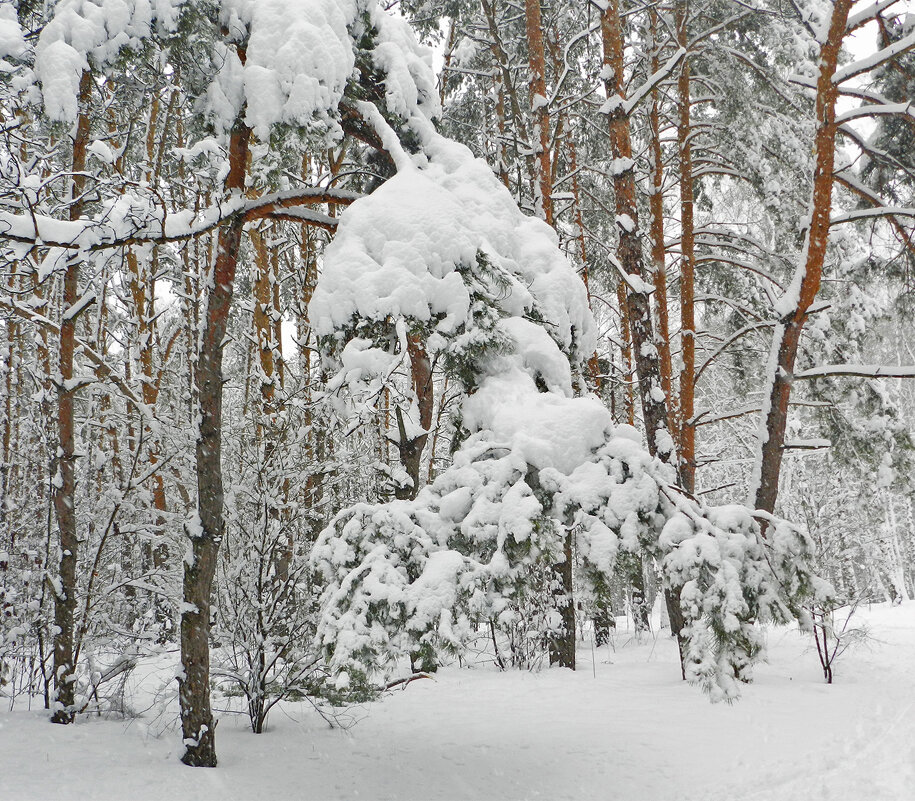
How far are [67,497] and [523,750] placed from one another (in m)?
4.41

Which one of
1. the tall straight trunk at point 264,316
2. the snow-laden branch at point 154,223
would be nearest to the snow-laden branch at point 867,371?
the snow-laden branch at point 154,223

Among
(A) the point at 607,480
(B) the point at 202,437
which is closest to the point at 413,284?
(A) the point at 607,480

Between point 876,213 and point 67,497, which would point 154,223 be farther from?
point 876,213

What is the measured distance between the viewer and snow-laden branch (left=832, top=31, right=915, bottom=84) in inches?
250

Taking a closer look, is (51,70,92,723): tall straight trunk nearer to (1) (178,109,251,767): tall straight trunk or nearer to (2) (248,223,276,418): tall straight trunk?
(1) (178,109,251,767): tall straight trunk

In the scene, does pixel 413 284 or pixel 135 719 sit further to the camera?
pixel 135 719

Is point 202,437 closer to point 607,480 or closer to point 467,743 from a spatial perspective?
point 607,480

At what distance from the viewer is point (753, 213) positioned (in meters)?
13.6

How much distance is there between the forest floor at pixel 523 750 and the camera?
4.38m

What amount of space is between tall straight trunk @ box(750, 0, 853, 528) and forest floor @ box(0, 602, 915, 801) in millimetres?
2153

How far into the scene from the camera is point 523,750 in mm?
5484

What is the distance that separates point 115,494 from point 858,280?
983 cm

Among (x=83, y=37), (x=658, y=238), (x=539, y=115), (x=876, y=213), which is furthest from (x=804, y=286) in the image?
(x=83, y=37)

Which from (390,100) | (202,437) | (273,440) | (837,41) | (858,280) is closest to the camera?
(202,437)
